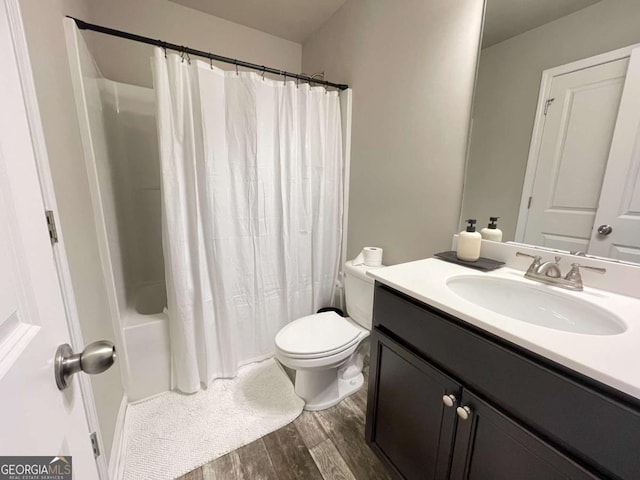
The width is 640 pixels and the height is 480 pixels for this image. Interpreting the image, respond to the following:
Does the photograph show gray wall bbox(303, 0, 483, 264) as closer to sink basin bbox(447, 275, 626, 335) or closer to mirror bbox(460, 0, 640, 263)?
mirror bbox(460, 0, 640, 263)

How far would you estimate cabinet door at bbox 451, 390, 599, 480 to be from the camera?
1.93ft

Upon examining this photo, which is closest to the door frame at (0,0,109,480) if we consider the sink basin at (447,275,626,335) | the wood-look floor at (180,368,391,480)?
the wood-look floor at (180,368,391,480)

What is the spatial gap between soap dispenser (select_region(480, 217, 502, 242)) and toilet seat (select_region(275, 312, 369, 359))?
2.69 ft

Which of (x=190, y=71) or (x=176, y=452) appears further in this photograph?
(x=190, y=71)

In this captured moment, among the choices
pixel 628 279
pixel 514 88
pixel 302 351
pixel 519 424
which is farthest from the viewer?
pixel 302 351

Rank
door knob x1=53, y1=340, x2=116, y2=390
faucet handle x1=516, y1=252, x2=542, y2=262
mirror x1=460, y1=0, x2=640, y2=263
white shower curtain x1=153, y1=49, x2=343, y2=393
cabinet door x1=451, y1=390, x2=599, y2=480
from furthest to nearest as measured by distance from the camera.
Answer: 1. white shower curtain x1=153, y1=49, x2=343, y2=393
2. faucet handle x1=516, y1=252, x2=542, y2=262
3. mirror x1=460, y1=0, x2=640, y2=263
4. cabinet door x1=451, y1=390, x2=599, y2=480
5. door knob x1=53, y1=340, x2=116, y2=390

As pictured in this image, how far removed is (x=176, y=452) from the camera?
1245 millimetres

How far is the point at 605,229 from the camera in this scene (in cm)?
91

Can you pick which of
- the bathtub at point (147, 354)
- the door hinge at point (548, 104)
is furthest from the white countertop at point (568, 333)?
the bathtub at point (147, 354)

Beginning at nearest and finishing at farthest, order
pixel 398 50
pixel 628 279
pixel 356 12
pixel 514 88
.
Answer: pixel 628 279
pixel 514 88
pixel 398 50
pixel 356 12

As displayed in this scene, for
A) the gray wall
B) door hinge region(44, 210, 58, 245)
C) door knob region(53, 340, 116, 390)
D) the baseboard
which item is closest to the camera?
door knob region(53, 340, 116, 390)

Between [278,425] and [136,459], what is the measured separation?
25.4 inches

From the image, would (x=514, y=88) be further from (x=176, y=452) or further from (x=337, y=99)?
(x=176, y=452)

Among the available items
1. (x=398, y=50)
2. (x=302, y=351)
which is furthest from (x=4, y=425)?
(x=398, y=50)
